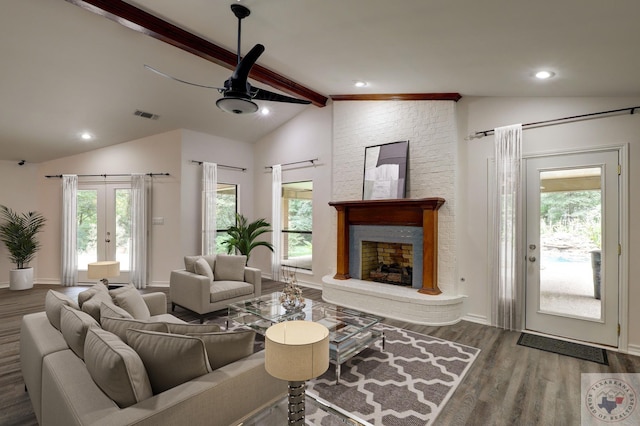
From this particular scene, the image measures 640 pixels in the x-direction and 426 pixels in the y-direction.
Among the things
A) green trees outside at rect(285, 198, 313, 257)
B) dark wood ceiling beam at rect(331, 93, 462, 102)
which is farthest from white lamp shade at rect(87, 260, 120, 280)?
dark wood ceiling beam at rect(331, 93, 462, 102)

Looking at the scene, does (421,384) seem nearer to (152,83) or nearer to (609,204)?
(609,204)

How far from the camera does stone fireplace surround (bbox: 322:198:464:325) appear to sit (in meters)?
4.05

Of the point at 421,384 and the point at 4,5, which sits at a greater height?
the point at 4,5

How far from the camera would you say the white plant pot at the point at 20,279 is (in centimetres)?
573

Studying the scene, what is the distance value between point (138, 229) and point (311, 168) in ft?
11.9

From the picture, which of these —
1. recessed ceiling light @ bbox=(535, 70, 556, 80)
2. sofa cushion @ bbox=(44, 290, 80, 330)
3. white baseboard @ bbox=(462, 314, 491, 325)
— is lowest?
white baseboard @ bbox=(462, 314, 491, 325)

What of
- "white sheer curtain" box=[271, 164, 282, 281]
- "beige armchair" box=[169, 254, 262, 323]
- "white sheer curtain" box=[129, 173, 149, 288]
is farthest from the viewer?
"white sheer curtain" box=[271, 164, 282, 281]

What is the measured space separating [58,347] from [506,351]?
3845 millimetres

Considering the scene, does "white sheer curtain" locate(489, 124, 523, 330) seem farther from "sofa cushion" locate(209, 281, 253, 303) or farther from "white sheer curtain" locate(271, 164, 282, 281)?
"white sheer curtain" locate(271, 164, 282, 281)

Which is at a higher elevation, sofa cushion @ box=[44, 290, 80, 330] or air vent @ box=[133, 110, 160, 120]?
air vent @ box=[133, 110, 160, 120]

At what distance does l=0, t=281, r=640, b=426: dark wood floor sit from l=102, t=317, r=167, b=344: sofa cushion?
3.81 ft

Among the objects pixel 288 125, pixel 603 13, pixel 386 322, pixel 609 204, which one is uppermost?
pixel 288 125

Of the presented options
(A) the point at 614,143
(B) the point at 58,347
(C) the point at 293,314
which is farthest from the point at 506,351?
(B) the point at 58,347

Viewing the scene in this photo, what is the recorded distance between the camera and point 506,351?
10.6 ft
